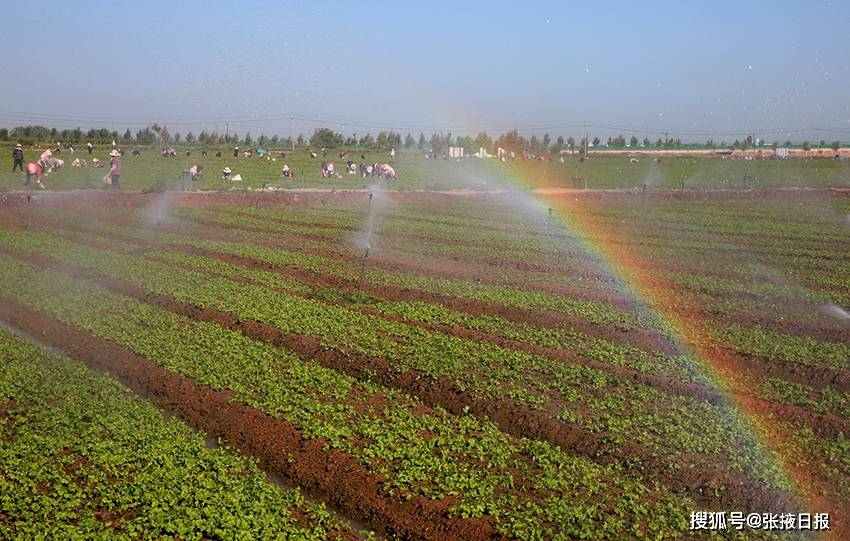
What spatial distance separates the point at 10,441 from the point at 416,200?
121 feet

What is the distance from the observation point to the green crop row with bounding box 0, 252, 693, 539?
794 centimetres

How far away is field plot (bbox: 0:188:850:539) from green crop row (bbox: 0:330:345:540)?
23cm

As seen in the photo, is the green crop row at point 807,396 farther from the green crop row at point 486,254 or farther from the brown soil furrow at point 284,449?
the green crop row at point 486,254

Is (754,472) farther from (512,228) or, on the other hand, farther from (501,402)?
(512,228)

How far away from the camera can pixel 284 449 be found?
9.55 meters

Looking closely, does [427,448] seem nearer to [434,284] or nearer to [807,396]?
[807,396]

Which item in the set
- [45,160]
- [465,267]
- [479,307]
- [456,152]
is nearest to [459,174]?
[456,152]

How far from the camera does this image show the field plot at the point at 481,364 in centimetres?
850

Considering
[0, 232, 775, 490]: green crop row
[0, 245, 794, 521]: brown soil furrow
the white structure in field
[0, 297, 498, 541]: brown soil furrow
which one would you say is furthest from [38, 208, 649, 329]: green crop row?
the white structure in field

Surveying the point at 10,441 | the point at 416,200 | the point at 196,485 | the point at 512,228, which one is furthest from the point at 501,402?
the point at 416,200

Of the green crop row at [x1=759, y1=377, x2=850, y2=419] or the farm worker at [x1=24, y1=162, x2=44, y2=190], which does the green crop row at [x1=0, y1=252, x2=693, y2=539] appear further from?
the farm worker at [x1=24, y1=162, x2=44, y2=190]

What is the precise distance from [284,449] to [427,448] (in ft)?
5.31

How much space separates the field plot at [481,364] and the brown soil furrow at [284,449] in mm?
27

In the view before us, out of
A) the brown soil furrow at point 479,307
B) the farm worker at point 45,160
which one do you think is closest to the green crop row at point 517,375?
the brown soil furrow at point 479,307
